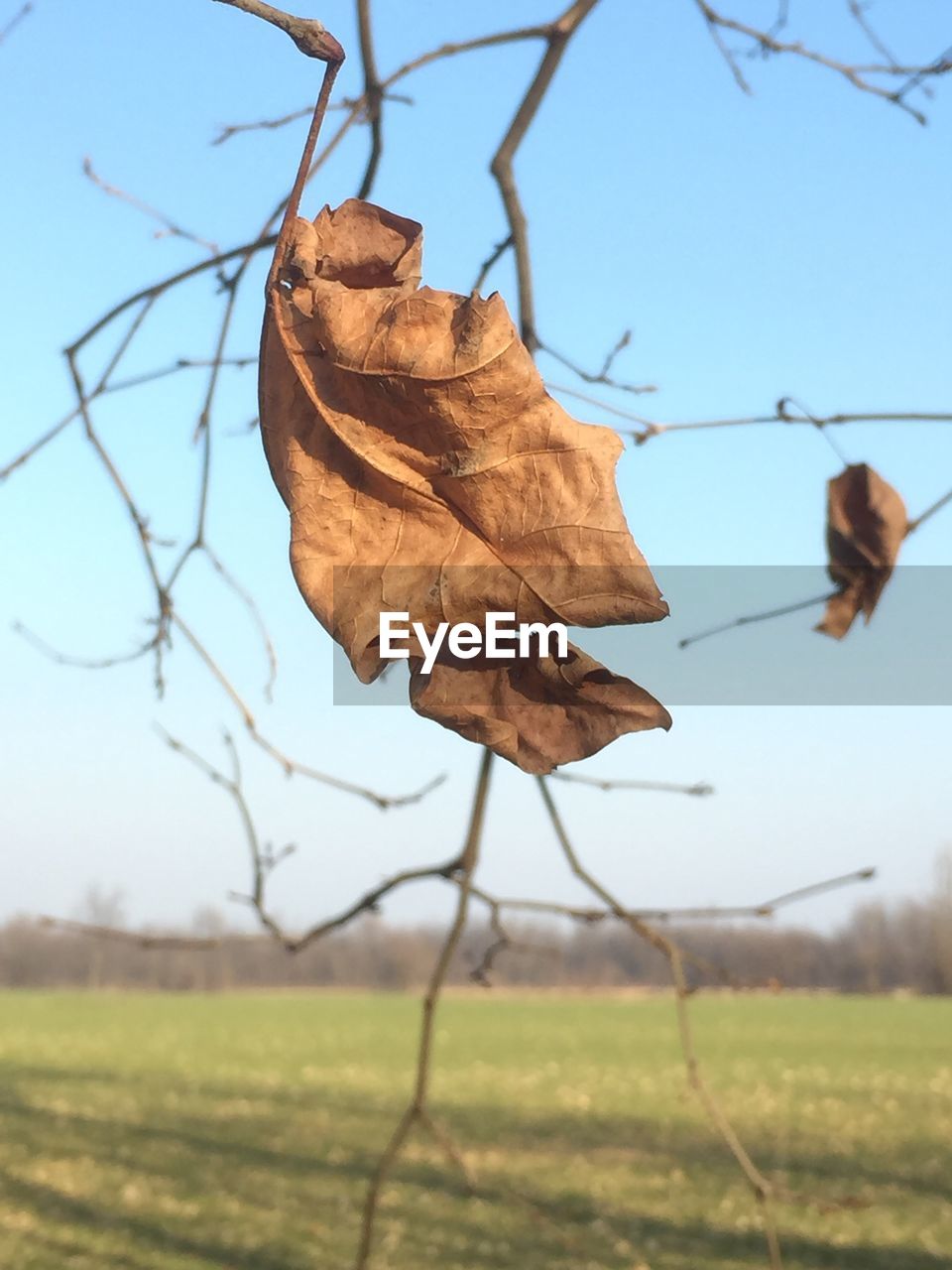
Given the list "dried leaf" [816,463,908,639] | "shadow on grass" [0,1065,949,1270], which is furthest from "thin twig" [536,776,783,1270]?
"shadow on grass" [0,1065,949,1270]

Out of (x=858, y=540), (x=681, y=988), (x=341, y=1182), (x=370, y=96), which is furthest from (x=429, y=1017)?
(x=341, y=1182)

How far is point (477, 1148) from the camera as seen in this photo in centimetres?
1430

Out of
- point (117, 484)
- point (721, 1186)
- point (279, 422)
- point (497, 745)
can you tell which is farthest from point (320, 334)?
point (721, 1186)

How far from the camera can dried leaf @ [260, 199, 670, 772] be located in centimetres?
54

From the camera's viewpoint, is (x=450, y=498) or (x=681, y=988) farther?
(x=681, y=988)

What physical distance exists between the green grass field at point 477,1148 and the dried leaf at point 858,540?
918 mm

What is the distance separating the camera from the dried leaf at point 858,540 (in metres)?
1.15

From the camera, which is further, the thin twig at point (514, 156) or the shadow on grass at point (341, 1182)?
the shadow on grass at point (341, 1182)

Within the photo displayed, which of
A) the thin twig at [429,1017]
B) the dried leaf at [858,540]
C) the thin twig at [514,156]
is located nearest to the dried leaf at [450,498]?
the dried leaf at [858,540]

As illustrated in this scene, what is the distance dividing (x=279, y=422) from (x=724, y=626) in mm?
759

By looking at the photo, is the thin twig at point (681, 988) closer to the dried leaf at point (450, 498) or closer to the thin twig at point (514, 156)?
the thin twig at point (514, 156)

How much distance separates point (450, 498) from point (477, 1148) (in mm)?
14664

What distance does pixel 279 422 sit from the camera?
2.01ft

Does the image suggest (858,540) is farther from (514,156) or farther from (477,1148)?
(477,1148)
